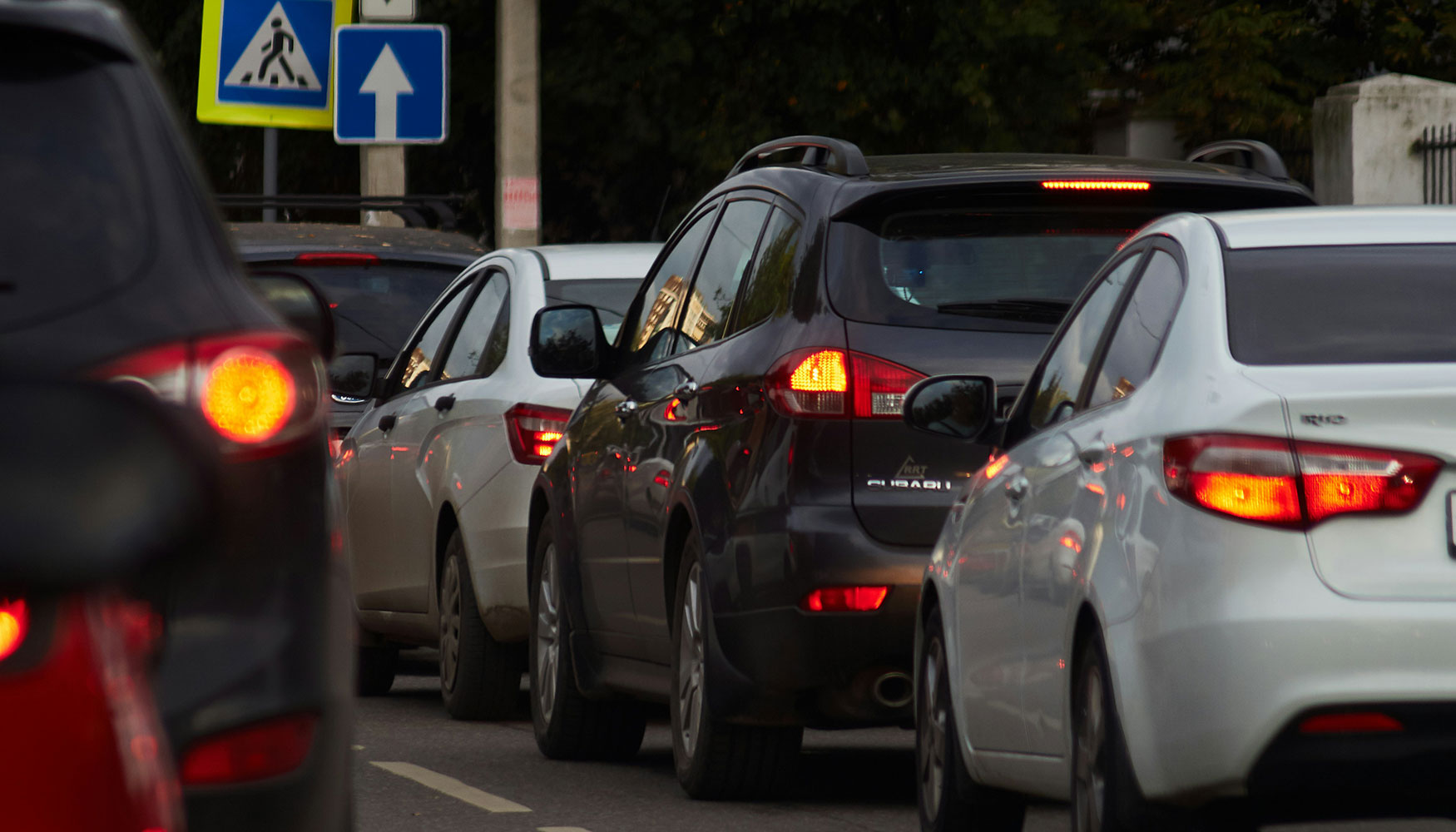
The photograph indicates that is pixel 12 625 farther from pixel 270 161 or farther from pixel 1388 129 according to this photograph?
pixel 270 161

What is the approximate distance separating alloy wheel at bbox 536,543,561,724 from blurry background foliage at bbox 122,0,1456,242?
15.1 m

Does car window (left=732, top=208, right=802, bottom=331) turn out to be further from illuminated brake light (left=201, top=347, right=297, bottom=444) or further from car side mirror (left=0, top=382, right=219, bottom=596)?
car side mirror (left=0, top=382, right=219, bottom=596)

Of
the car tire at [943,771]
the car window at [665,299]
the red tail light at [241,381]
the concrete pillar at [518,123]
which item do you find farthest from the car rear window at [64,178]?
the concrete pillar at [518,123]

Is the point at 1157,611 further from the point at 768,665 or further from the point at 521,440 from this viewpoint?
the point at 521,440

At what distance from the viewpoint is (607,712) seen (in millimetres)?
9336

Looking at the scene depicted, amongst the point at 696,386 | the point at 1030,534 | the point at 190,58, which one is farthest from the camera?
the point at 190,58

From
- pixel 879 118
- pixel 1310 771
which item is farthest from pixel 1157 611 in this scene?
pixel 879 118

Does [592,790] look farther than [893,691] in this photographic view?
Yes

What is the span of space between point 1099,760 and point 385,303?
851cm

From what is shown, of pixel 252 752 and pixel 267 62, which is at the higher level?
pixel 267 62

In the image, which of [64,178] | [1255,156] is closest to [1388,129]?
[1255,156]

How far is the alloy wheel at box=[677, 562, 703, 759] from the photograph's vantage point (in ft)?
25.7

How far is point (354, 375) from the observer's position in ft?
37.9

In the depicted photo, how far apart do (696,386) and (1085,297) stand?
1.84 metres
